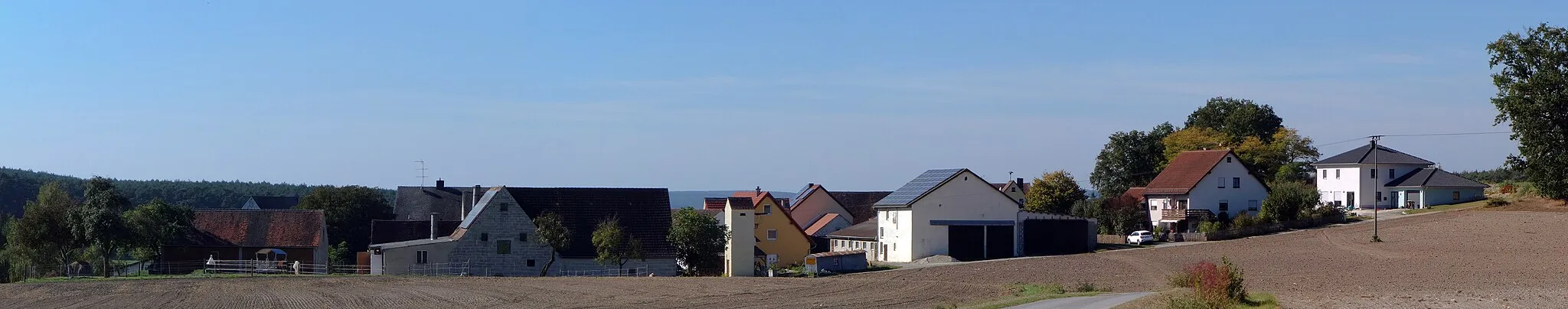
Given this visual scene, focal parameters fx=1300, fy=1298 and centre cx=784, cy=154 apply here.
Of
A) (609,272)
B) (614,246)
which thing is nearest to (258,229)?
(609,272)

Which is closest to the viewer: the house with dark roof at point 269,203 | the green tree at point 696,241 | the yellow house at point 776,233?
the green tree at point 696,241

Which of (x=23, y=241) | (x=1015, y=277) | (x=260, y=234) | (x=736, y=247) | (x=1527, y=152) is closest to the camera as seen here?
(x=1015, y=277)

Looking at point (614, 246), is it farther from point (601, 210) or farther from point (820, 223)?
point (820, 223)

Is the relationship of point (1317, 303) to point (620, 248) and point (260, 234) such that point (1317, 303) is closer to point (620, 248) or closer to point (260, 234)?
point (620, 248)

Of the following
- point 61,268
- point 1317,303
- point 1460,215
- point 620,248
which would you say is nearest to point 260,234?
point 61,268

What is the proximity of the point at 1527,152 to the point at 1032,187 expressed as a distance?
2823 cm

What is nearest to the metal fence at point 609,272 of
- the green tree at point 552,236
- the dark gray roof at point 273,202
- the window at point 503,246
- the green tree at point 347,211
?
the green tree at point 552,236

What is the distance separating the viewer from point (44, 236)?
52688 mm

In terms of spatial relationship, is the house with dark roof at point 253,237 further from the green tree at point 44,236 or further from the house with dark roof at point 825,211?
the house with dark roof at point 825,211

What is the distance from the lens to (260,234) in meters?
66.1

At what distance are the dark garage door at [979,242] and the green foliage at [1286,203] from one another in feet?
45.0

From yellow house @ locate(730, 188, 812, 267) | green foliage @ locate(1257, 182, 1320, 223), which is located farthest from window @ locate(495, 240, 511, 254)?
green foliage @ locate(1257, 182, 1320, 223)

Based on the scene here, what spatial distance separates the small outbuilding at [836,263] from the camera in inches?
2164

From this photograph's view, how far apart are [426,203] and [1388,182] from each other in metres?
65.4
